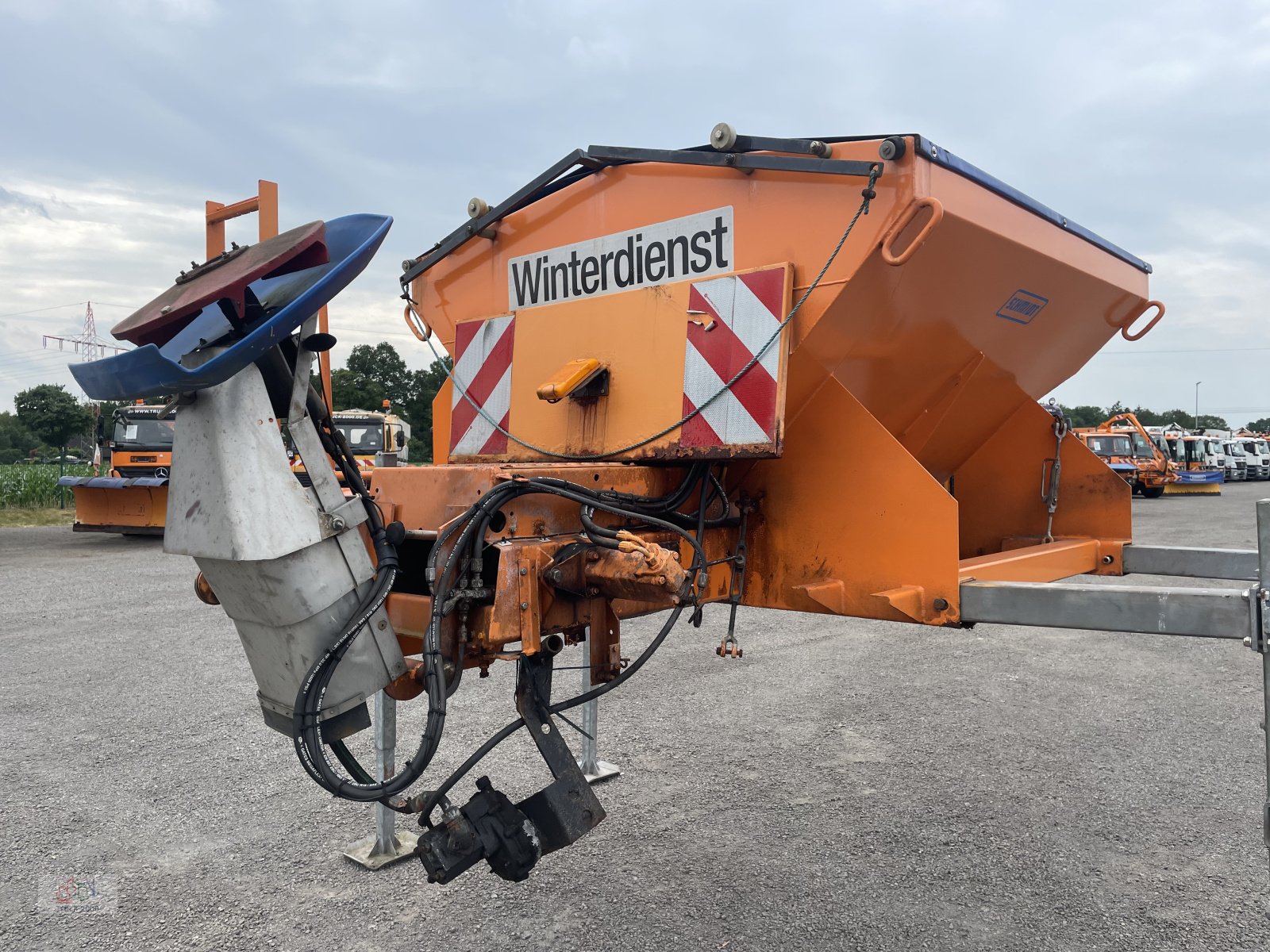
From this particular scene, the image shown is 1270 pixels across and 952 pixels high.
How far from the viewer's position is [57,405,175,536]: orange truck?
12.4 meters

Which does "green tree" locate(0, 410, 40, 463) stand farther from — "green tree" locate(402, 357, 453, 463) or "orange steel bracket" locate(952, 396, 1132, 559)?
"orange steel bracket" locate(952, 396, 1132, 559)

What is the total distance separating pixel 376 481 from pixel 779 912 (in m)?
1.80

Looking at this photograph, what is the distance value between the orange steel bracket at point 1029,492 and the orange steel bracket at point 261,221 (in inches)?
105

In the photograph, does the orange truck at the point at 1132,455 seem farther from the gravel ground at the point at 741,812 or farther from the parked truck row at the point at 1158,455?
the gravel ground at the point at 741,812

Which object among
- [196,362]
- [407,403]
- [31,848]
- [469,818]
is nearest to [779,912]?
[469,818]

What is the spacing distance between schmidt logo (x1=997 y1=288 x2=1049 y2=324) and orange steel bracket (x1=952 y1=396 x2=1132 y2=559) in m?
0.55

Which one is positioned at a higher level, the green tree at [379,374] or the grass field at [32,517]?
the green tree at [379,374]

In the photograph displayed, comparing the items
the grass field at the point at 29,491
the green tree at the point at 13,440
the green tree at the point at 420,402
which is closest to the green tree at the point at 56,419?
the grass field at the point at 29,491

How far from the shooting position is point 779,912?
2926mm

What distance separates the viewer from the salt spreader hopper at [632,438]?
6.60ft

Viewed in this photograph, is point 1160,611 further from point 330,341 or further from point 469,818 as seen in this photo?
point 330,341

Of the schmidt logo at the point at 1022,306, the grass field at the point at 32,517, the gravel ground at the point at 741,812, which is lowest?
the gravel ground at the point at 741,812

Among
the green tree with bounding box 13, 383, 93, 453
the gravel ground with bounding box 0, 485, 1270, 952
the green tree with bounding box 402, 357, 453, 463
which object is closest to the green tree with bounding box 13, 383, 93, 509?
the green tree with bounding box 13, 383, 93, 453

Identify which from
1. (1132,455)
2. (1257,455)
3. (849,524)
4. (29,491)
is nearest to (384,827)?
(849,524)
